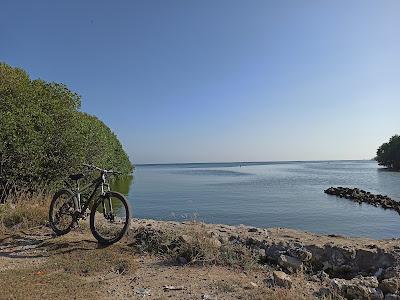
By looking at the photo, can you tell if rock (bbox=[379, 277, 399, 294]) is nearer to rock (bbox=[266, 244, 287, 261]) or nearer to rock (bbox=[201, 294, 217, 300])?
rock (bbox=[266, 244, 287, 261])

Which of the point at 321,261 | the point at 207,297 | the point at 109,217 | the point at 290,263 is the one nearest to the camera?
the point at 207,297

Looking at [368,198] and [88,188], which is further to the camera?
[368,198]

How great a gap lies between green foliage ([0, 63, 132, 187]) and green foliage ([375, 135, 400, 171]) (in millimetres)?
101411

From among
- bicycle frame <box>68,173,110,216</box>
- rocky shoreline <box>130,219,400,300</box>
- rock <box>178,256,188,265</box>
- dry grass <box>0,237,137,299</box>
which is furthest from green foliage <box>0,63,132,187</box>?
rock <box>178,256,188,265</box>

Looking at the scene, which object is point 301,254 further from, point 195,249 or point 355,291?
point 195,249

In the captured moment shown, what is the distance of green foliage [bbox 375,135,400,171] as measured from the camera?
4137 inches

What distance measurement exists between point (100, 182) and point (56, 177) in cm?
984

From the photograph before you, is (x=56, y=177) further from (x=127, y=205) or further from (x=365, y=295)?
(x=365, y=295)

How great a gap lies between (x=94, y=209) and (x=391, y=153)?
376 feet

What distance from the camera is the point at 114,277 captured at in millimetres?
6203

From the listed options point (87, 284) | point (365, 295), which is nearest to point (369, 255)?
point (365, 295)

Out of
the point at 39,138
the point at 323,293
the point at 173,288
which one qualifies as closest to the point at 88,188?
the point at 173,288

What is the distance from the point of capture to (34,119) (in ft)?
57.3

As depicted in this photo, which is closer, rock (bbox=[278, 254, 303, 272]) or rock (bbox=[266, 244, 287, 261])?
rock (bbox=[278, 254, 303, 272])
